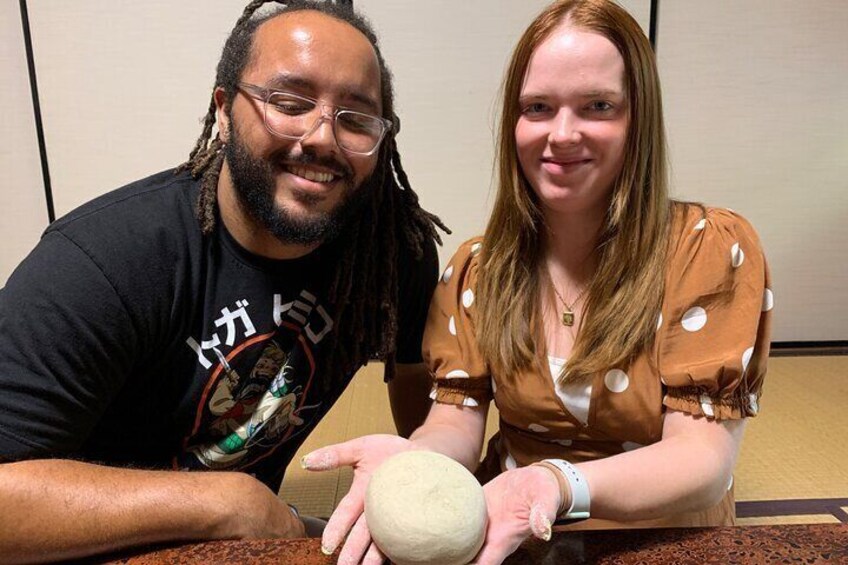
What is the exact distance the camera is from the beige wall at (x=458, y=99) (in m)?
2.07

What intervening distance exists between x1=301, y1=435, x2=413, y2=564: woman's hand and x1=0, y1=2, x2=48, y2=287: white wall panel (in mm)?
2055

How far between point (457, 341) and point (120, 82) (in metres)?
1.78

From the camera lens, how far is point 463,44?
6.84 ft

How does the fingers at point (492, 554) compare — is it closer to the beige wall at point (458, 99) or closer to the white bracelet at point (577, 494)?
the white bracelet at point (577, 494)

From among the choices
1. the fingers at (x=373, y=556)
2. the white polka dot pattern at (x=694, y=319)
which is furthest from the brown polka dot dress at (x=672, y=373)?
the fingers at (x=373, y=556)

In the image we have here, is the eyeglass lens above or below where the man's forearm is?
above

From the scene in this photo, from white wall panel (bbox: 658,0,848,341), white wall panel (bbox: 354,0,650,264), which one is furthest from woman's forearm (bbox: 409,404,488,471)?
white wall panel (bbox: 658,0,848,341)

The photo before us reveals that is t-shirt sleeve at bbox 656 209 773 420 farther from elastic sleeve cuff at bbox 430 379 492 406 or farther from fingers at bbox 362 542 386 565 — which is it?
fingers at bbox 362 542 386 565

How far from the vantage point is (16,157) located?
2.22 meters

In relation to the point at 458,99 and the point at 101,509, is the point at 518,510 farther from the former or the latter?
the point at 458,99

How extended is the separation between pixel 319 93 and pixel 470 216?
136 centimetres

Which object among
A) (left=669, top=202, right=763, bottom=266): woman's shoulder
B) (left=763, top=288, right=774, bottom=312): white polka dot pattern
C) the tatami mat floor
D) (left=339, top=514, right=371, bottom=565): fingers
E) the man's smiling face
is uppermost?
the man's smiling face

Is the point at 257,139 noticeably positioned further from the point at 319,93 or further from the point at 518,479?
the point at 518,479

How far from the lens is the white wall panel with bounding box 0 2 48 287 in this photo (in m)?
2.10
